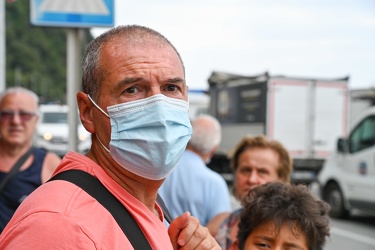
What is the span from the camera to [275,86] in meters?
15.6

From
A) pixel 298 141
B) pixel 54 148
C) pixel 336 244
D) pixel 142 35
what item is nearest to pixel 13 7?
pixel 54 148

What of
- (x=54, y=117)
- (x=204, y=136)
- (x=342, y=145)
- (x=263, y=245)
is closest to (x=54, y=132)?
(x=54, y=117)

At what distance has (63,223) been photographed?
1365mm

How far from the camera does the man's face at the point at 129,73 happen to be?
168cm

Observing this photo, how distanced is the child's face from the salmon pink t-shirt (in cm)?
105

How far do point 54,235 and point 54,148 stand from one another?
1699 cm

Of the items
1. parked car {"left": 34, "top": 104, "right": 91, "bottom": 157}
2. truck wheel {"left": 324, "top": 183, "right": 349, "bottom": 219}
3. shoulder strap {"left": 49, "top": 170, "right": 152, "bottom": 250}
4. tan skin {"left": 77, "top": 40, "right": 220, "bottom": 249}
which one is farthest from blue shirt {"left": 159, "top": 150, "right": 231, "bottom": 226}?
parked car {"left": 34, "top": 104, "right": 91, "bottom": 157}

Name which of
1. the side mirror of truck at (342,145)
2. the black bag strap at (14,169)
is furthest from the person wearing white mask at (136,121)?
the side mirror of truck at (342,145)

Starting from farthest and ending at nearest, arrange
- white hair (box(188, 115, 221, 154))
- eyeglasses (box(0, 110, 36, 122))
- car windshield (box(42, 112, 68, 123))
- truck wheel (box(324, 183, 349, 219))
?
car windshield (box(42, 112, 68, 123)) → truck wheel (box(324, 183, 349, 219)) → white hair (box(188, 115, 221, 154)) → eyeglasses (box(0, 110, 36, 122))

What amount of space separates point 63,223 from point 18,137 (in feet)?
9.32

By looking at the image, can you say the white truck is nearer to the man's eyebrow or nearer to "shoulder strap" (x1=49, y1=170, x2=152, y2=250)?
the man's eyebrow

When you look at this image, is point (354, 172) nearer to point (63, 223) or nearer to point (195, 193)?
point (195, 193)

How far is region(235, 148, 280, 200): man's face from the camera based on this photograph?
3.68 meters

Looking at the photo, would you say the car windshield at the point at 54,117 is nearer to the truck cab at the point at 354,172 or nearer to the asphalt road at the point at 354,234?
the truck cab at the point at 354,172
